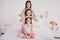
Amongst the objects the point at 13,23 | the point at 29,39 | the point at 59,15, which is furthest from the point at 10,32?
the point at 59,15

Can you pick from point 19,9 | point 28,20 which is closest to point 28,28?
point 28,20

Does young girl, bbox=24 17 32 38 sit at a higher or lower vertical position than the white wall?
lower

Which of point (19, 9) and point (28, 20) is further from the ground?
Result: point (19, 9)

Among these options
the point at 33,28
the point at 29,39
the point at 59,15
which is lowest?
the point at 29,39

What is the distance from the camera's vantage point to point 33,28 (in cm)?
143

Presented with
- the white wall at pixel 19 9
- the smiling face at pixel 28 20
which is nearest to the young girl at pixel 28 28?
the smiling face at pixel 28 20

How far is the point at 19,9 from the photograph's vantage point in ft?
4.79

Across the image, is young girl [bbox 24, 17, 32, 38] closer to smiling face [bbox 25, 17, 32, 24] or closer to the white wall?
smiling face [bbox 25, 17, 32, 24]

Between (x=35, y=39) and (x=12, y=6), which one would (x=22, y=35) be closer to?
(x=35, y=39)

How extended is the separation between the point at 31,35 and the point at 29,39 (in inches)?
2.1

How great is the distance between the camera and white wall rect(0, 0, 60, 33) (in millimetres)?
1448

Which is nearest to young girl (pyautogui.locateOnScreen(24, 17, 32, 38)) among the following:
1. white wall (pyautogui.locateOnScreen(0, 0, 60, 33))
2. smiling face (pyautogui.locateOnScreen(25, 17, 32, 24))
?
smiling face (pyautogui.locateOnScreen(25, 17, 32, 24))

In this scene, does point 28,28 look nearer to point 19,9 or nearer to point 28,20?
point 28,20

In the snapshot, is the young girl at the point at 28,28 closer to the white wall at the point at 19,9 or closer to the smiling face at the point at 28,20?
the smiling face at the point at 28,20
